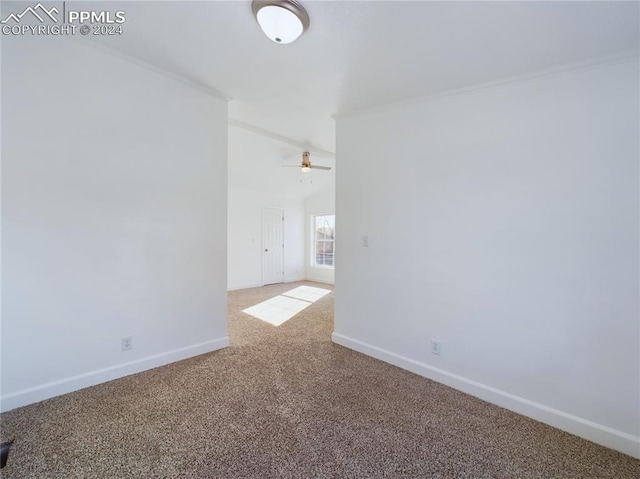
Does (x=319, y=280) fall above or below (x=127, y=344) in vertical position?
below

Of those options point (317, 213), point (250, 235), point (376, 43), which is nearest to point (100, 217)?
point (376, 43)

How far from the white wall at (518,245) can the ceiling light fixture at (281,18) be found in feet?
4.40

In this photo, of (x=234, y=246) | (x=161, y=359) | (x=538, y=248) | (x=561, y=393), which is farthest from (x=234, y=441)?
(x=234, y=246)

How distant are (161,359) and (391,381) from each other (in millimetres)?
2046

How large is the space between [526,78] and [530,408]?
2.36 m

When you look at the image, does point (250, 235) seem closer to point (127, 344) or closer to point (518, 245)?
point (127, 344)

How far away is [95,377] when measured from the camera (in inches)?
86.7

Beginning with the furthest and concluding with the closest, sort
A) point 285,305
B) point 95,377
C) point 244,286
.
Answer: point 244,286 → point 285,305 → point 95,377

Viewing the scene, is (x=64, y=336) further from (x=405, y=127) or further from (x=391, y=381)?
(x=405, y=127)

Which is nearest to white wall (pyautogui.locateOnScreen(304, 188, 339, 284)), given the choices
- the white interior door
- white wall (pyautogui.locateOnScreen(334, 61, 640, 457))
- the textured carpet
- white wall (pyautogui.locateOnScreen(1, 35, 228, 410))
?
the white interior door

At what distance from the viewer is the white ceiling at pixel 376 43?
5.27 ft

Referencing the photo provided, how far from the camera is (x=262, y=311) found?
4.44 m

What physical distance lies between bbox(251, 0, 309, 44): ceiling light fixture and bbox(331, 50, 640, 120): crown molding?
127 centimetres

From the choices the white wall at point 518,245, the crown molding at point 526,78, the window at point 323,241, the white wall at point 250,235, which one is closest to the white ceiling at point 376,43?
the crown molding at point 526,78
